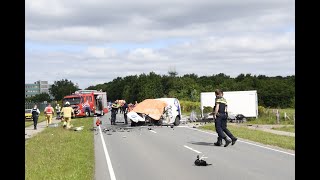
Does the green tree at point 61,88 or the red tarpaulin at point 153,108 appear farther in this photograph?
the green tree at point 61,88

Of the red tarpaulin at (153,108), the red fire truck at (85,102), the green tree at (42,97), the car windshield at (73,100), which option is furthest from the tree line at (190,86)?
the red tarpaulin at (153,108)

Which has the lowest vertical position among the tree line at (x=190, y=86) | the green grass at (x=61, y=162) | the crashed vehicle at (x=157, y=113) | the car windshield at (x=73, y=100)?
the green grass at (x=61, y=162)

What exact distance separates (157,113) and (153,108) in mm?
524

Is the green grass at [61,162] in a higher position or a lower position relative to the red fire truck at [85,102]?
lower

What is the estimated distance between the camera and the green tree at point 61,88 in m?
Result: 133

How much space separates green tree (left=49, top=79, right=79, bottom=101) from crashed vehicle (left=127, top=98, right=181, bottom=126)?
10178 centimetres

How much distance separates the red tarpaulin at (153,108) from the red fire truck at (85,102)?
647 inches

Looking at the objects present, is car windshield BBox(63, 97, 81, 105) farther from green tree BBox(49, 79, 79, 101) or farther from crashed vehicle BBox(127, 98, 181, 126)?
green tree BBox(49, 79, 79, 101)

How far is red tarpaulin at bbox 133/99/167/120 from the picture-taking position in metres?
31.2

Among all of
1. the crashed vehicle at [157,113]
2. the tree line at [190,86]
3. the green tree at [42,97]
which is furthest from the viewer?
the green tree at [42,97]

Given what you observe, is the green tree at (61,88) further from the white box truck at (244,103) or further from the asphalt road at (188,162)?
the asphalt road at (188,162)
